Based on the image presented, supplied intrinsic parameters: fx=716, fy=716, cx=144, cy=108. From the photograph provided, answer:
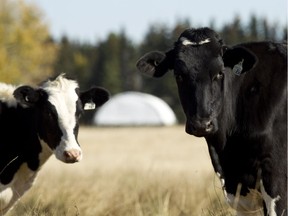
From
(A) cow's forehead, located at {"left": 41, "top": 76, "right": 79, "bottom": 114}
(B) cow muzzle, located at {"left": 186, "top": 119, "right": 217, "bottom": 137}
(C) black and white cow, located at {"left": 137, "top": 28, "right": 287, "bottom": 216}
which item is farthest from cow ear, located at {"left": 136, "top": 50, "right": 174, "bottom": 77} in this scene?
(A) cow's forehead, located at {"left": 41, "top": 76, "right": 79, "bottom": 114}

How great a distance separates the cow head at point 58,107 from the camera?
8.66 m

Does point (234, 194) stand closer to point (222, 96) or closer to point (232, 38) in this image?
point (222, 96)

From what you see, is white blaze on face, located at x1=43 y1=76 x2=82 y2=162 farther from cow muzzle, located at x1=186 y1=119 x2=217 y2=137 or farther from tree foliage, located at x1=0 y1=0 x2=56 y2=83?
tree foliage, located at x1=0 y1=0 x2=56 y2=83

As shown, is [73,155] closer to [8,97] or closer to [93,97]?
[93,97]

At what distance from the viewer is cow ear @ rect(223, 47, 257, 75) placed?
268 inches

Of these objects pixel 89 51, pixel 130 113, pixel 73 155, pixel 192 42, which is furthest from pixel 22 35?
pixel 89 51

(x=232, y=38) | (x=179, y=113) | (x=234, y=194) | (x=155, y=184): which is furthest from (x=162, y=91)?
(x=234, y=194)

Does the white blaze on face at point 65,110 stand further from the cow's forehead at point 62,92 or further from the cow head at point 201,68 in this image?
the cow head at point 201,68

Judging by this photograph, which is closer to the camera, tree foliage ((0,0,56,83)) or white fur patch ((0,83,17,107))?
white fur patch ((0,83,17,107))

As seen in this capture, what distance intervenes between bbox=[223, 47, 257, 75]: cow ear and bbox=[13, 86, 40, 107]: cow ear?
10.5 feet

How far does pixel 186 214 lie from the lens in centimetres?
900

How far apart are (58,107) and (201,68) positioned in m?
2.90

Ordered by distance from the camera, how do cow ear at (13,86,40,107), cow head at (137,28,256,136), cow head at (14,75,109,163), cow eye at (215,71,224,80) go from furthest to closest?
cow ear at (13,86,40,107) → cow head at (14,75,109,163) → cow eye at (215,71,224,80) → cow head at (137,28,256,136)

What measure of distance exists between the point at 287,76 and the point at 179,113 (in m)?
77.9
